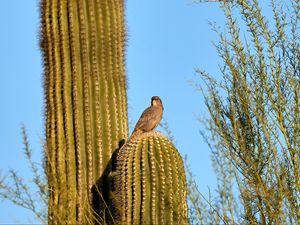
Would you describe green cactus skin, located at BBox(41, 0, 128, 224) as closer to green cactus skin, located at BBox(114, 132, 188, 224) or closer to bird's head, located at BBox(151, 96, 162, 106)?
bird's head, located at BBox(151, 96, 162, 106)

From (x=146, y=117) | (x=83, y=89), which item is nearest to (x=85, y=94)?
(x=83, y=89)

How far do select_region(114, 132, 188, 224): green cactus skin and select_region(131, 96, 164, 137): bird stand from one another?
2.32 ft

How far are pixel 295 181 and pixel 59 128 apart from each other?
3681 millimetres

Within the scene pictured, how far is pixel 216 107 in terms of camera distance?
5.29 metres

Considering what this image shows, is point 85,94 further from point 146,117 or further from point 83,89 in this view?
point 146,117

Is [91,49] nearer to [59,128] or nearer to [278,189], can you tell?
[59,128]

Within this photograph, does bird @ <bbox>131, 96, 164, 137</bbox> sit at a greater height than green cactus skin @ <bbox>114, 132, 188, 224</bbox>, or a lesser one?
greater

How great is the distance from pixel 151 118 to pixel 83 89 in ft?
2.44

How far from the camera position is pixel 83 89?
26.7 feet

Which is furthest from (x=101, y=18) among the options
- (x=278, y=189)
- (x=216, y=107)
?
(x=278, y=189)

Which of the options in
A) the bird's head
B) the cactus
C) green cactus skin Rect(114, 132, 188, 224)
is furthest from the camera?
the bird's head

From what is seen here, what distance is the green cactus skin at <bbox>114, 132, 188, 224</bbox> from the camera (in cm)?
688

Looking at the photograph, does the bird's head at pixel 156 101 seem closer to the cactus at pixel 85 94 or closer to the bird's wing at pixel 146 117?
the bird's wing at pixel 146 117

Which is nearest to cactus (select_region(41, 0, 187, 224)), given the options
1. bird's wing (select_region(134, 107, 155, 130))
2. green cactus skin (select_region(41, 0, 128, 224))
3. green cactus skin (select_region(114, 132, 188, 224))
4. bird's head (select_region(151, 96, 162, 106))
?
green cactus skin (select_region(41, 0, 128, 224))
